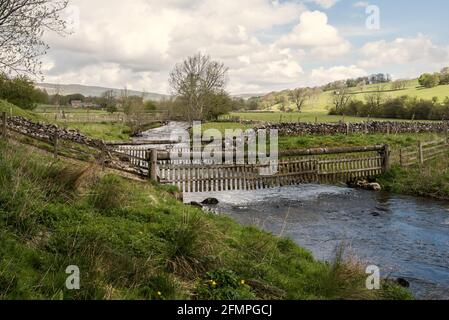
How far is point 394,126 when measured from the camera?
40.2 meters

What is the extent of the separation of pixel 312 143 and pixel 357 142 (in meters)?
3.19

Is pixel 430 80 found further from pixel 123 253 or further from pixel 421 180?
pixel 123 253

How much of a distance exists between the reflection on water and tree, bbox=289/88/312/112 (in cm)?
7412

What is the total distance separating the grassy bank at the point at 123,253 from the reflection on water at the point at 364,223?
221cm

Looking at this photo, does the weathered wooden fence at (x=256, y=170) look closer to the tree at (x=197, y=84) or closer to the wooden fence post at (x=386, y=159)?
the wooden fence post at (x=386, y=159)

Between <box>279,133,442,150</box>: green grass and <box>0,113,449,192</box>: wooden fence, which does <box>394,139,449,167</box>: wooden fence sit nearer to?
<box>0,113,449,192</box>: wooden fence

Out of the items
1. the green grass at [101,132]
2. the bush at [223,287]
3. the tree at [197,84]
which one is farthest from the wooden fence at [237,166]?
the tree at [197,84]

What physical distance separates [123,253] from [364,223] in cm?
999

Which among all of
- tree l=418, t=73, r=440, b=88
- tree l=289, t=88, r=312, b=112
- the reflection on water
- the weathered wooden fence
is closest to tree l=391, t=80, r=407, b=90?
tree l=418, t=73, r=440, b=88

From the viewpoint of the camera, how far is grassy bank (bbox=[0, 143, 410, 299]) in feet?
17.7

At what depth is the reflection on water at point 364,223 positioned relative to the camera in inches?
391

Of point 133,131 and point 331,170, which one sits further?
point 133,131
